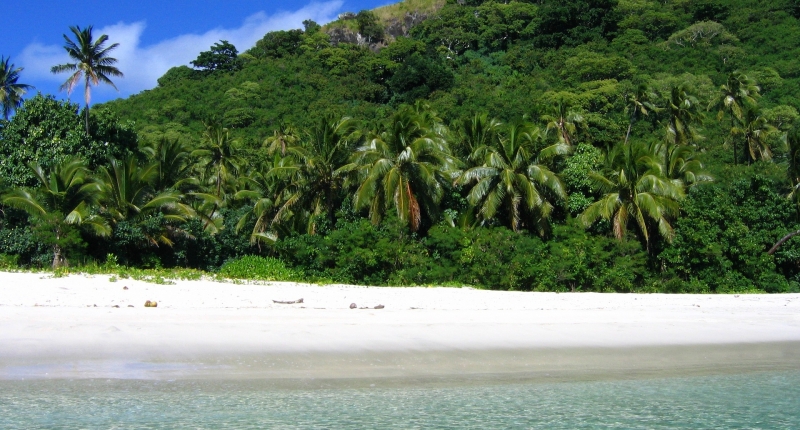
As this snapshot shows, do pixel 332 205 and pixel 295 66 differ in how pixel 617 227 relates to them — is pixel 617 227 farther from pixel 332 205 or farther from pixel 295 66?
pixel 295 66

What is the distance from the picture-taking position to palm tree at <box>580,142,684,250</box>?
25.2m

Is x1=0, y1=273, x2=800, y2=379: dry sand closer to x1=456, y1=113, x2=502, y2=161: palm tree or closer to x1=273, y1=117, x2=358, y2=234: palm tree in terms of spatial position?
x1=273, y1=117, x2=358, y2=234: palm tree

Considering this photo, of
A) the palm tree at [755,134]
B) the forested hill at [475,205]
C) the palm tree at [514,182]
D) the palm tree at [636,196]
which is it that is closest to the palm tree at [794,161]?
the forested hill at [475,205]

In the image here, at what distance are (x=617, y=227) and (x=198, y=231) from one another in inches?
642

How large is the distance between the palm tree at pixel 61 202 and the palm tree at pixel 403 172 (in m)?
8.91

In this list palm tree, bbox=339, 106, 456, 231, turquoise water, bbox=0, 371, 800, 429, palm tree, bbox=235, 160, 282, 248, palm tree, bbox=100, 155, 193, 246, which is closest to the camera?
turquoise water, bbox=0, 371, 800, 429

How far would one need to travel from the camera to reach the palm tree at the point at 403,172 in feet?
80.9

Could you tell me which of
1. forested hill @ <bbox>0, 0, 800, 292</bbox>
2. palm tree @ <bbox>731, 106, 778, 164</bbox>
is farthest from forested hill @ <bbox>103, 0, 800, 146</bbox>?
forested hill @ <bbox>0, 0, 800, 292</bbox>

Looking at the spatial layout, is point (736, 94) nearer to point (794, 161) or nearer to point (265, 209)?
point (794, 161)

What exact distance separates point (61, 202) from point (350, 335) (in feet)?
53.1

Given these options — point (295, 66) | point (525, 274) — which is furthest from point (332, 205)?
point (295, 66)

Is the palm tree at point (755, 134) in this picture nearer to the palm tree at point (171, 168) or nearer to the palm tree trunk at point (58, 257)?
the palm tree at point (171, 168)

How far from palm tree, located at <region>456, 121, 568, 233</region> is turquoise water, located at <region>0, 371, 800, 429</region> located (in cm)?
1555

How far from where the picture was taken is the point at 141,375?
931 cm
